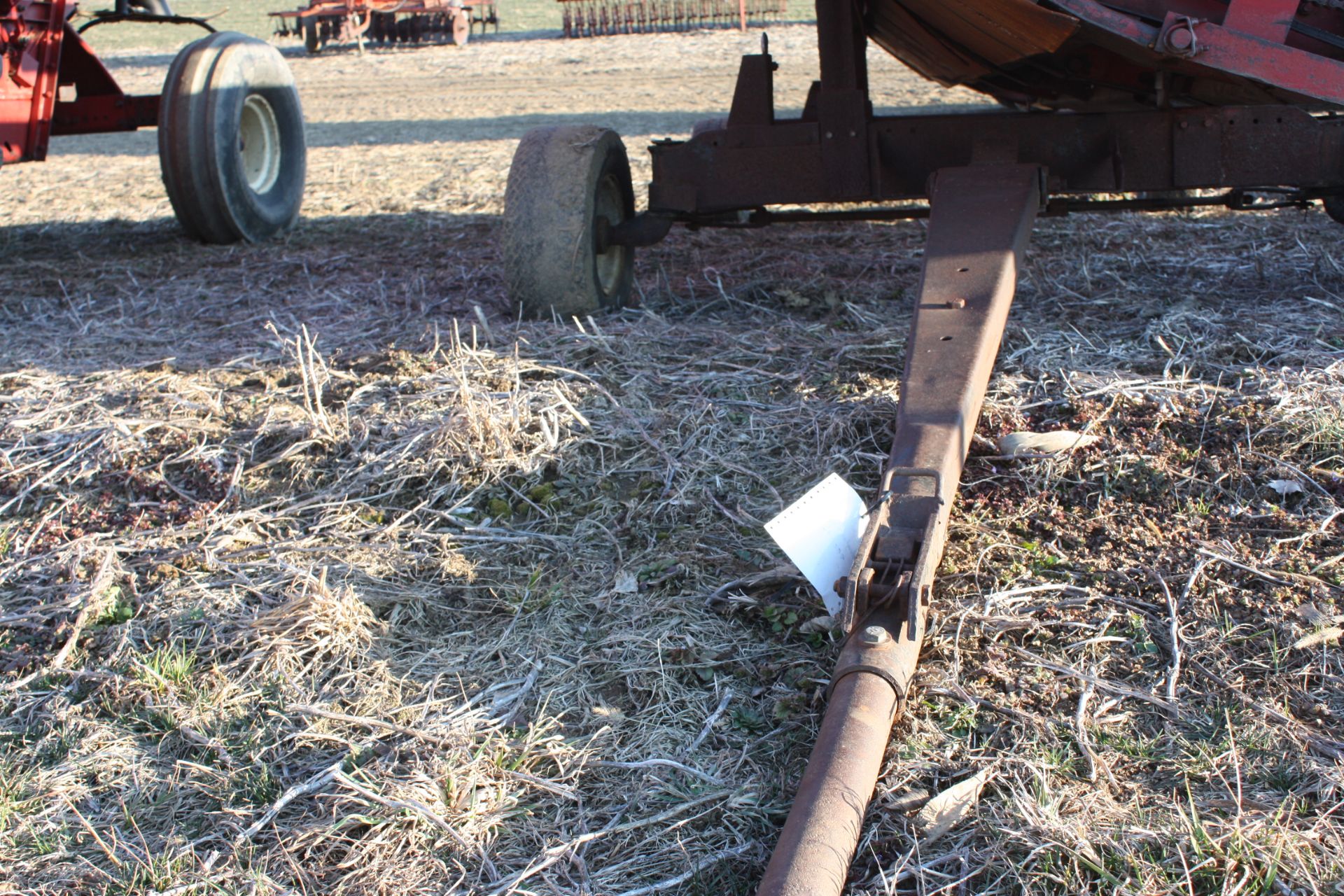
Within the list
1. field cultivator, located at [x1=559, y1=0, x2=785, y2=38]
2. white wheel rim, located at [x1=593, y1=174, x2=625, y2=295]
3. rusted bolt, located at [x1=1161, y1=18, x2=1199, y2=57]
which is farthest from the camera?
field cultivator, located at [x1=559, y1=0, x2=785, y2=38]

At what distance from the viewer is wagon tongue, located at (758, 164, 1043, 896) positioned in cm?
173

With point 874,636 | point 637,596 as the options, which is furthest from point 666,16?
point 874,636

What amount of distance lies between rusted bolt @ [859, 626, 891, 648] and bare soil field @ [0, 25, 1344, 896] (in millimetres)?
219

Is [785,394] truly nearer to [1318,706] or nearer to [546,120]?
[1318,706]

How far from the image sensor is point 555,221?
4.00 metres

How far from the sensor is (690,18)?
68.9 feet

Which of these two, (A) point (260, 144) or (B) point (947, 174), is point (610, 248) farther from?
(A) point (260, 144)

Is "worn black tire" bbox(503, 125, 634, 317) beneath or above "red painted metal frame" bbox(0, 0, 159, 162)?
beneath

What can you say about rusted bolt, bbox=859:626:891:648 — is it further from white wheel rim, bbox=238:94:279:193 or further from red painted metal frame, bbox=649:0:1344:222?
white wheel rim, bbox=238:94:279:193

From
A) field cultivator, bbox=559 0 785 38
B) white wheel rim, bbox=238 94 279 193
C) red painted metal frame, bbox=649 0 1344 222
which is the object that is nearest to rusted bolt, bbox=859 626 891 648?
red painted metal frame, bbox=649 0 1344 222

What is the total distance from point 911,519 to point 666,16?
2033cm

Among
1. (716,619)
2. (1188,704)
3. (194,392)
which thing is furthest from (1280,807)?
(194,392)

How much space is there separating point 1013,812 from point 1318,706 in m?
0.67

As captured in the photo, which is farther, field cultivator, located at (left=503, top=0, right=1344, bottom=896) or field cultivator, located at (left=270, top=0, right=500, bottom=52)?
field cultivator, located at (left=270, top=0, right=500, bottom=52)
